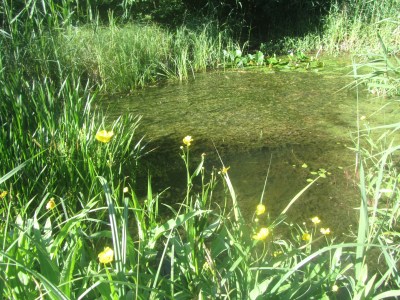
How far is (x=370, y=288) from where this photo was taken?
1.07m

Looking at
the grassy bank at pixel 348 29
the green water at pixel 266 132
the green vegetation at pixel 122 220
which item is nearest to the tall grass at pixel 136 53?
the green vegetation at pixel 122 220

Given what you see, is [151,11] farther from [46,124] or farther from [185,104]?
[46,124]

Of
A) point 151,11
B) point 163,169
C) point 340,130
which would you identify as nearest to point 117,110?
point 163,169

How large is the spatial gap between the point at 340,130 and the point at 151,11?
18.3ft

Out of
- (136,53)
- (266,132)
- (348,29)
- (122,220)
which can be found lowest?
(266,132)

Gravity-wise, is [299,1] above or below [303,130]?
above

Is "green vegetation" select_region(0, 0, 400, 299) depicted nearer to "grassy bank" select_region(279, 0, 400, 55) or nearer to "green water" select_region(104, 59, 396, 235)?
"green water" select_region(104, 59, 396, 235)

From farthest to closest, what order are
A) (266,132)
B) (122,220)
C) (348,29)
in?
(348,29)
(266,132)
(122,220)

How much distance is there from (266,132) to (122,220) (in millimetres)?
2452

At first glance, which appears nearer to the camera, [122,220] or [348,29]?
[122,220]

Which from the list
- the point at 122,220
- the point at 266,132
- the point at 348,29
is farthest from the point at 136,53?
the point at 122,220

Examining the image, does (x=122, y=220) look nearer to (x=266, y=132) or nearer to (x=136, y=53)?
(x=266, y=132)

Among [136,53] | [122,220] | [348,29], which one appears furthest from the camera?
[348,29]

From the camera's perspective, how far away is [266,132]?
345 cm
